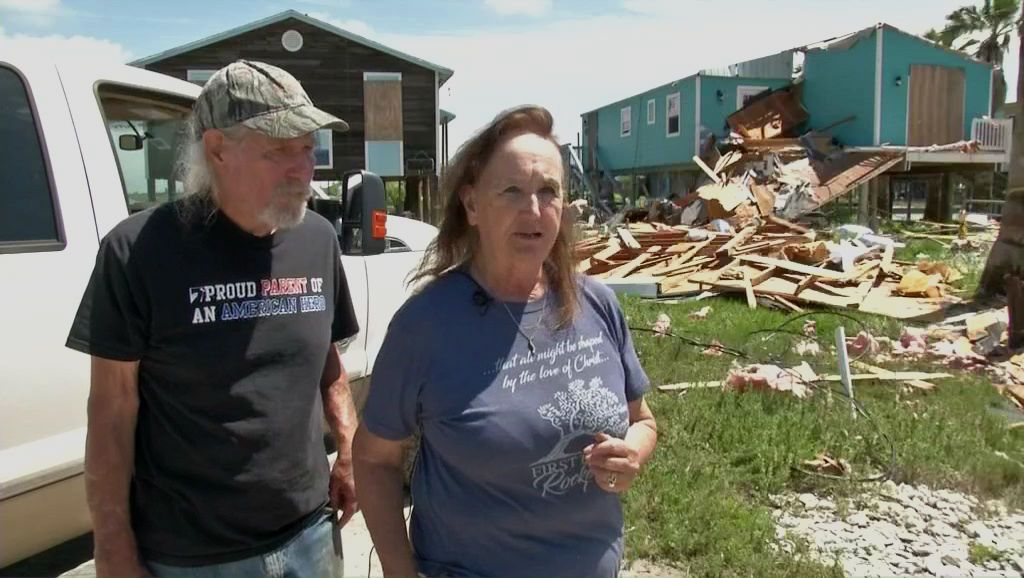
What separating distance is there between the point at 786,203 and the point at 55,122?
23.2 meters

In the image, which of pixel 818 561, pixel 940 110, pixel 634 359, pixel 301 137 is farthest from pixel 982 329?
pixel 940 110

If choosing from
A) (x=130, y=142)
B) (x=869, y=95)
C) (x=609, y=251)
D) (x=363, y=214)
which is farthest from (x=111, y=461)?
(x=869, y=95)

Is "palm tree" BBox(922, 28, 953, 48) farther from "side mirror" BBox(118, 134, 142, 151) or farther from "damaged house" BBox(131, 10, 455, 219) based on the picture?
"side mirror" BBox(118, 134, 142, 151)

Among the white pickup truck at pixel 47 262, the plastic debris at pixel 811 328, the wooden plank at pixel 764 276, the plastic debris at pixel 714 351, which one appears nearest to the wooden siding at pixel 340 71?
the wooden plank at pixel 764 276

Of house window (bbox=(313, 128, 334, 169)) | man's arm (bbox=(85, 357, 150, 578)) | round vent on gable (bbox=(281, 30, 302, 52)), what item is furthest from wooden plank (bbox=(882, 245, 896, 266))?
round vent on gable (bbox=(281, 30, 302, 52))

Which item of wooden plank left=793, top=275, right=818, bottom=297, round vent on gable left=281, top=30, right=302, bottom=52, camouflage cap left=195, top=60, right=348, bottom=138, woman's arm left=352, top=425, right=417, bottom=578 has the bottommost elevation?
wooden plank left=793, top=275, right=818, bottom=297

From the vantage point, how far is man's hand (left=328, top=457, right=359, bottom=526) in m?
2.45

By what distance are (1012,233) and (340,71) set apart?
1908 cm

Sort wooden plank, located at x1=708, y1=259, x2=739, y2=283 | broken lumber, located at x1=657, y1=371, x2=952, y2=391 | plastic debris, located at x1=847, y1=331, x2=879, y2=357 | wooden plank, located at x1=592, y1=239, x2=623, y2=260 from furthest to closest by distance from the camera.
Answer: wooden plank, located at x1=592, y1=239, x2=623, y2=260 < wooden plank, located at x1=708, y1=259, x2=739, y2=283 < plastic debris, located at x1=847, y1=331, x2=879, y2=357 < broken lumber, located at x1=657, y1=371, x2=952, y2=391

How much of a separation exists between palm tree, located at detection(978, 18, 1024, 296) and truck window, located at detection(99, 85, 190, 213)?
1112cm

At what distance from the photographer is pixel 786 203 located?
78.9 feet

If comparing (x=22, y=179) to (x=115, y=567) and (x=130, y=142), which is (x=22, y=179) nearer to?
(x=130, y=142)

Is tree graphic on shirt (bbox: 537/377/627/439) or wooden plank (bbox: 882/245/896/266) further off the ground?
tree graphic on shirt (bbox: 537/377/627/439)

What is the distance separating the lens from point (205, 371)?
2.01 meters
